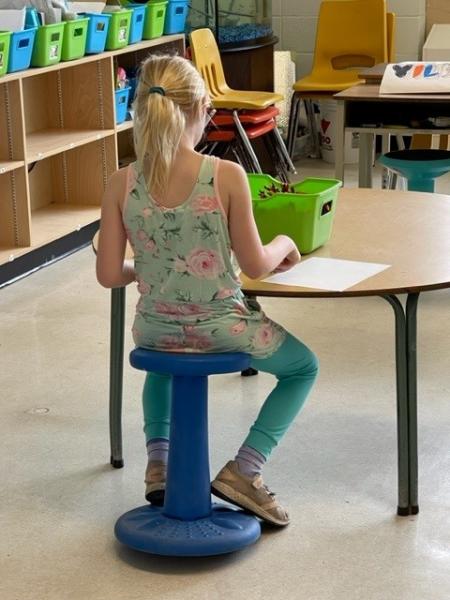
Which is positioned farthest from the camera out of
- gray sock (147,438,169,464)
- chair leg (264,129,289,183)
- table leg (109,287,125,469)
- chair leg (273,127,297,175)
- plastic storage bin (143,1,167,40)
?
chair leg (264,129,289,183)

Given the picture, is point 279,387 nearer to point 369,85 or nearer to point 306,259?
point 306,259

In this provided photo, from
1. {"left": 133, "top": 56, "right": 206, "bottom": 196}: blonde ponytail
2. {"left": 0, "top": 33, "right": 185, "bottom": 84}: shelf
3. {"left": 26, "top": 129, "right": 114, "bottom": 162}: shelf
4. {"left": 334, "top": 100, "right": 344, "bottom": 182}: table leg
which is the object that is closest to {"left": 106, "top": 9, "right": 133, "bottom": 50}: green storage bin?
{"left": 0, "top": 33, "right": 185, "bottom": 84}: shelf

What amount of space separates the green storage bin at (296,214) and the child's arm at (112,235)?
364 millimetres

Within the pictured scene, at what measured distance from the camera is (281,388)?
248 centimetres

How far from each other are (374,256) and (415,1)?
4560 mm

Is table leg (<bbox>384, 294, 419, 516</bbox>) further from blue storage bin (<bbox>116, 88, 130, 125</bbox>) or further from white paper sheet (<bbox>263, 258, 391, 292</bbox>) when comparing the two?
blue storage bin (<bbox>116, 88, 130, 125</bbox>)

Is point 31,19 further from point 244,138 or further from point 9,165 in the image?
point 244,138

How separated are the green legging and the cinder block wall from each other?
4761mm

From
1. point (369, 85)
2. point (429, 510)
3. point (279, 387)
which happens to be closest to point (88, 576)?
point (279, 387)

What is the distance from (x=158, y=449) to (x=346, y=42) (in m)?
4.36

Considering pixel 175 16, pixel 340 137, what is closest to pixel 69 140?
pixel 175 16

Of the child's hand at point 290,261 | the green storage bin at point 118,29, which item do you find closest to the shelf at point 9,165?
the green storage bin at point 118,29

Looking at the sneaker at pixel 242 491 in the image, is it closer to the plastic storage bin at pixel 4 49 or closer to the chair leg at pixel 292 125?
the plastic storage bin at pixel 4 49

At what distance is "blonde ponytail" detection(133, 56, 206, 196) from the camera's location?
7.28 ft
